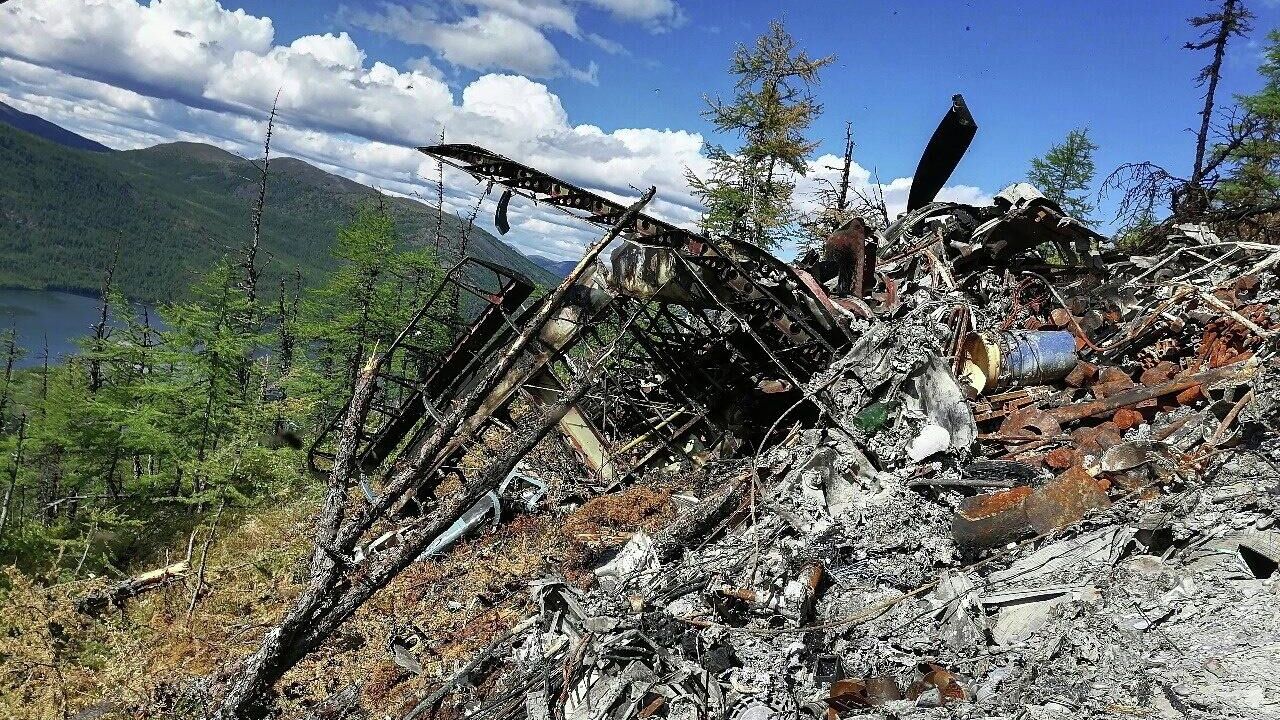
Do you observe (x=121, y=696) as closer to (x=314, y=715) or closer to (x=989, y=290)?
(x=314, y=715)

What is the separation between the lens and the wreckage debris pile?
385 cm

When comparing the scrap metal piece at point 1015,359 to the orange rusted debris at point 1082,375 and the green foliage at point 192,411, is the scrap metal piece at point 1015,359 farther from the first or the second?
the green foliage at point 192,411

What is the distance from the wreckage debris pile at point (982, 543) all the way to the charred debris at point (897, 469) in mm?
22

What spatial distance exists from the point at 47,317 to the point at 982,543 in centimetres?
17816

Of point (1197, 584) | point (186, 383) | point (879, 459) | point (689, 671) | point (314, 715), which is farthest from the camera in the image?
point (186, 383)

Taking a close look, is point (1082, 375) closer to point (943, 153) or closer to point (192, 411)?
point (943, 153)

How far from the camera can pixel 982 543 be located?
514cm

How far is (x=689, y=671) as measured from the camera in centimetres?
474

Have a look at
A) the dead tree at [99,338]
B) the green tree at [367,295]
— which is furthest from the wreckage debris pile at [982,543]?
the dead tree at [99,338]

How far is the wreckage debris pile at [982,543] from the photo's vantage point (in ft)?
12.6

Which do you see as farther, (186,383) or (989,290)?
(186,383)

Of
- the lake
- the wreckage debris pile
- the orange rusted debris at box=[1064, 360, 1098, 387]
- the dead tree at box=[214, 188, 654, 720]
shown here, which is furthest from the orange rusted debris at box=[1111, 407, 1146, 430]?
the lake

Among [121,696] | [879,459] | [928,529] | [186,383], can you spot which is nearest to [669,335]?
[879,459]

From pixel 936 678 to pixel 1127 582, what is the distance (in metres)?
1.32
